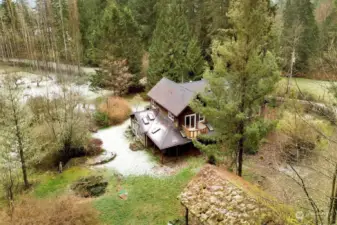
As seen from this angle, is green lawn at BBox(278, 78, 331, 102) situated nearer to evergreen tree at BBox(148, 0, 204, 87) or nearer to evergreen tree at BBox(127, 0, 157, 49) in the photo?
evergreen tree at BBox(148, 0, 204, 87)

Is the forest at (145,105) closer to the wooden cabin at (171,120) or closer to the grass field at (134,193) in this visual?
the grass field at (134,193)

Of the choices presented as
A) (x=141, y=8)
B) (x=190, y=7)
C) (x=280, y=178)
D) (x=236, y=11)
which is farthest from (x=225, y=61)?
(x=141, y=8)

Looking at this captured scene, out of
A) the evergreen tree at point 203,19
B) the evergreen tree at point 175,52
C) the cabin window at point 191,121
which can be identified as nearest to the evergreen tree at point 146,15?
the evergreen tree at point 203,19

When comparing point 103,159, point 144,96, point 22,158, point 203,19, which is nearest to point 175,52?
point 144,96

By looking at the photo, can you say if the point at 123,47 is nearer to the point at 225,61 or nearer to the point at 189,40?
the point at 189,40

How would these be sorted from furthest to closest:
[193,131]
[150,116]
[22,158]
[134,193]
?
1. [150,116]
2. [193,131]
3. [22,158]
4. [134,193]

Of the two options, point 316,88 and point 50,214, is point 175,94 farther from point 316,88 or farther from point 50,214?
point 50,214

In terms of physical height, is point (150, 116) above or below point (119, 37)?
below
